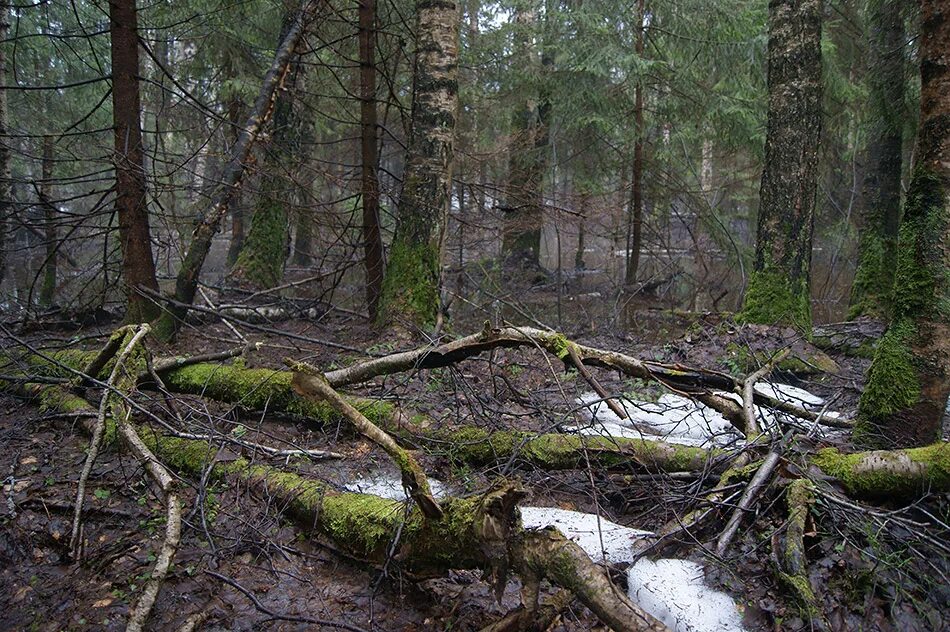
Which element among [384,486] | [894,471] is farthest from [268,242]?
[894,471]

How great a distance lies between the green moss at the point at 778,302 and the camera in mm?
7020

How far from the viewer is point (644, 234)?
43.6 ft

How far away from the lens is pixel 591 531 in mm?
3336

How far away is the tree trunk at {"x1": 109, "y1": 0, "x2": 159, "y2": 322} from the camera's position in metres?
5.85

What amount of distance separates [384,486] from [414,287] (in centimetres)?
335

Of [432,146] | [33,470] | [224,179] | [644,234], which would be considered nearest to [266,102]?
[224,179]

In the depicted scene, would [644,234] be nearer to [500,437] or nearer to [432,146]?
[432,146]

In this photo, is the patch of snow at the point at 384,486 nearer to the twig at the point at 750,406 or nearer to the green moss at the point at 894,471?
the twig at the point at 750,406

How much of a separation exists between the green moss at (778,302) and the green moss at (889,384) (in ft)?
11.3

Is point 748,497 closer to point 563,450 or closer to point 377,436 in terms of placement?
point 563,450

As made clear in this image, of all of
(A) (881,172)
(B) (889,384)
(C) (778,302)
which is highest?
(A) (881,172)

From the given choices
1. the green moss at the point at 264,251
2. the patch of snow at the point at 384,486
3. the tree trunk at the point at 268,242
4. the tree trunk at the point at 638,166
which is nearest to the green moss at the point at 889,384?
the patch of snow at the point at 384,486

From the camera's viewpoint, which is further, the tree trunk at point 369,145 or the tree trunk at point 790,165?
the tree trunk at point 369,145

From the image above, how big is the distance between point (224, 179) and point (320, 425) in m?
3.10
